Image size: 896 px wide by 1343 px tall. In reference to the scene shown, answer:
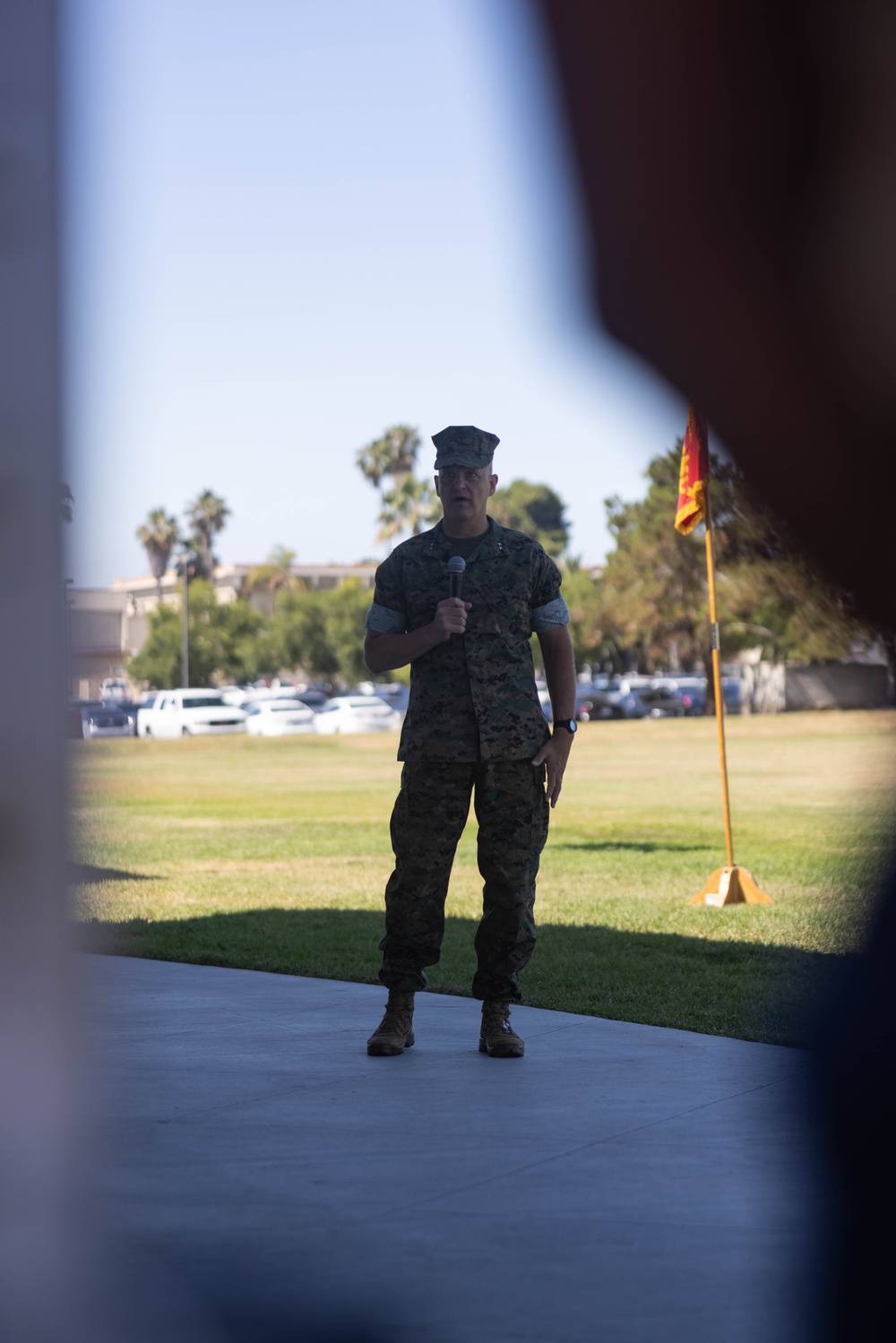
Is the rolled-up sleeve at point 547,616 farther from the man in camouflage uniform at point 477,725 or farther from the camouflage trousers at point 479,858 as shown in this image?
the camouflage trousers at point 479,858

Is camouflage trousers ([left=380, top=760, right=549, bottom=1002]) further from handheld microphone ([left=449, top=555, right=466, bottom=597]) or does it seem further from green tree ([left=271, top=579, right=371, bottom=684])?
green tree ([left=271, top=579, right=371, bottom=684])

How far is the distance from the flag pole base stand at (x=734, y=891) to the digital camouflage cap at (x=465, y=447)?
5.64 m

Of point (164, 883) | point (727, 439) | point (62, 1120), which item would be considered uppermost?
point (727, 439)

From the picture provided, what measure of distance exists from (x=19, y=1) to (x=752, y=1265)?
2.53 m

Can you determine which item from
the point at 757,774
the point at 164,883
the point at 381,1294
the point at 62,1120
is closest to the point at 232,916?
the point at 164,883

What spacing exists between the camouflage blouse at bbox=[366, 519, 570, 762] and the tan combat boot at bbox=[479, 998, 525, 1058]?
86cm

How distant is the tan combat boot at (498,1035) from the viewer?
4.84 metres

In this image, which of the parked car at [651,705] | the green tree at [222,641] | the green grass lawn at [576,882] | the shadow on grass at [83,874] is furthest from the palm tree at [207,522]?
the shadow on grass at [83,874]

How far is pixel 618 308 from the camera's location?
73cm

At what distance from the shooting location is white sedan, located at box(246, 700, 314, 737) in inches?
1783

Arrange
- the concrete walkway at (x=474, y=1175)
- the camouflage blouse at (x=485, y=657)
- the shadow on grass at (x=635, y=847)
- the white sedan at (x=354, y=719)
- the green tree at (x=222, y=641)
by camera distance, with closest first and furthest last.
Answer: the concrete walkway at (x=474, y=1175)
the camouflage blouse at (x=485, y=657)
the shadow on grass at (x=635, y=847)
the white sedan at (x=354, y=719)
the green tree at (x=222, y=641)

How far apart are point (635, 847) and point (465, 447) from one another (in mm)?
10041

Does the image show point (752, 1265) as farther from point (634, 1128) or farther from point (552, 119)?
point (552, 119)

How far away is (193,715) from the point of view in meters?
45.1
